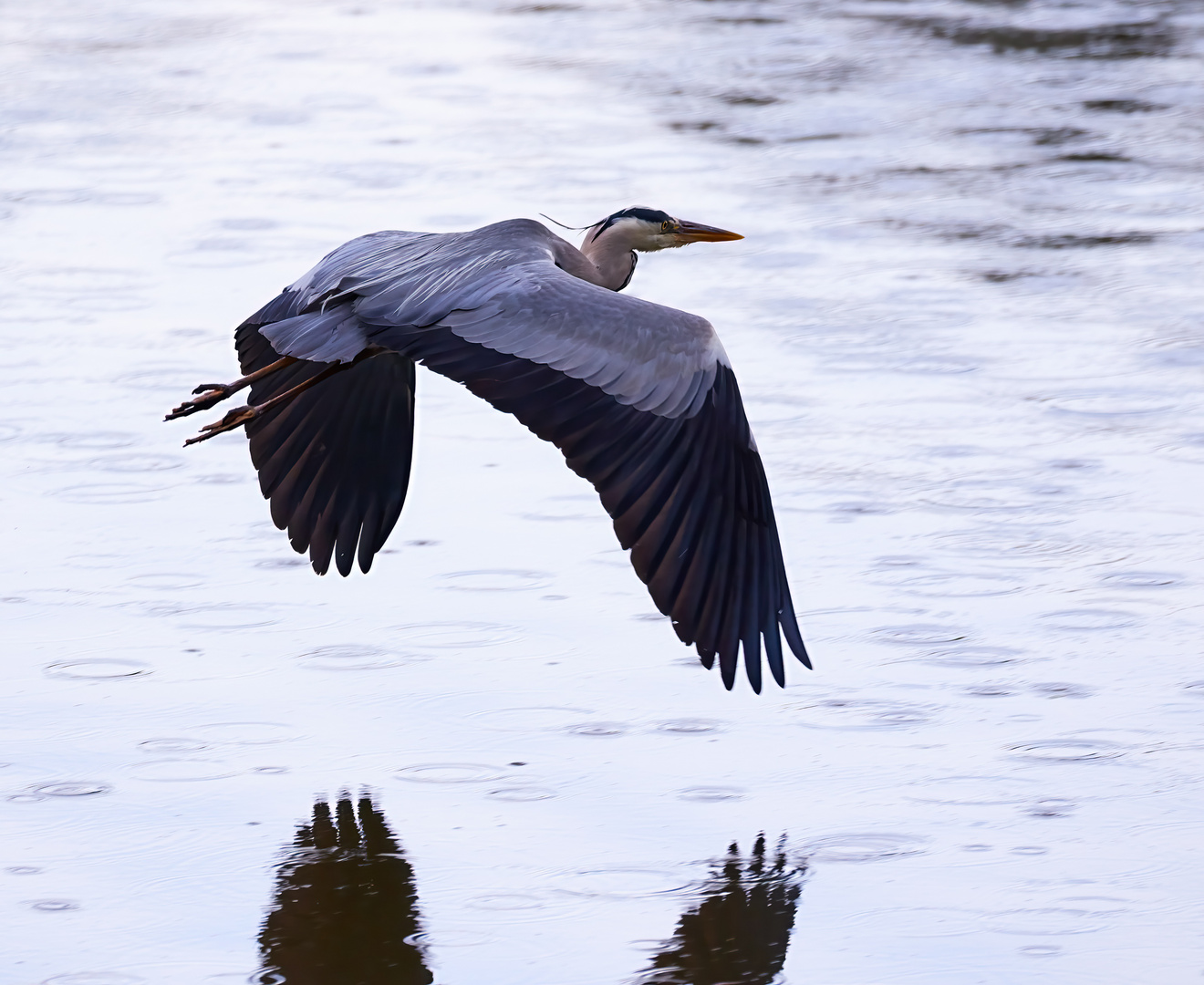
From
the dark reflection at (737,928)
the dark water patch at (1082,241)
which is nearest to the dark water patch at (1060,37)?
the dark water patch at (1082,241)

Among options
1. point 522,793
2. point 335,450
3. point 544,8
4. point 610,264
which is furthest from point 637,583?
point 544,8

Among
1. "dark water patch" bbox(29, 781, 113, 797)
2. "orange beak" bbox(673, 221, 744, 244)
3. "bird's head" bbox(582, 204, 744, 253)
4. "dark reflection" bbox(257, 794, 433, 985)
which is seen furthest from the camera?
"orange beak" bbox(673, 221, 744, 244)

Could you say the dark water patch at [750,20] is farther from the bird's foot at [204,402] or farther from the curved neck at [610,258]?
the bird's foot at [204,402]

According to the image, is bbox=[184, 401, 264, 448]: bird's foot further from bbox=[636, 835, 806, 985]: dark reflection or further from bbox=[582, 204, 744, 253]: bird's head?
bbox=[636, 835, 806, 985]: dark reflection

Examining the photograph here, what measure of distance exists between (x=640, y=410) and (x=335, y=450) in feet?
4.64

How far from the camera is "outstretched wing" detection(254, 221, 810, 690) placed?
5398mm

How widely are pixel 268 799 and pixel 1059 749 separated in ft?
6.34

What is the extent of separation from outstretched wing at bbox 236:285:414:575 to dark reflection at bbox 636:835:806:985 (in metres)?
2.02

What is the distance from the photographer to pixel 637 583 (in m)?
6.57

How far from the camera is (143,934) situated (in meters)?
4.51

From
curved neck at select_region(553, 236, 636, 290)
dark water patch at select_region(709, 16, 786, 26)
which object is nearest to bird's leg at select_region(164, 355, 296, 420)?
curved neck at select_region(553, 236, 636, 290)

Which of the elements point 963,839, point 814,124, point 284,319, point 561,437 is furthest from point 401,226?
point 963,839

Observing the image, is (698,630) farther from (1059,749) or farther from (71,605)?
(71,605)

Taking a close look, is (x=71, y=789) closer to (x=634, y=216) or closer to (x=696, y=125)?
(x=634, y=216)
